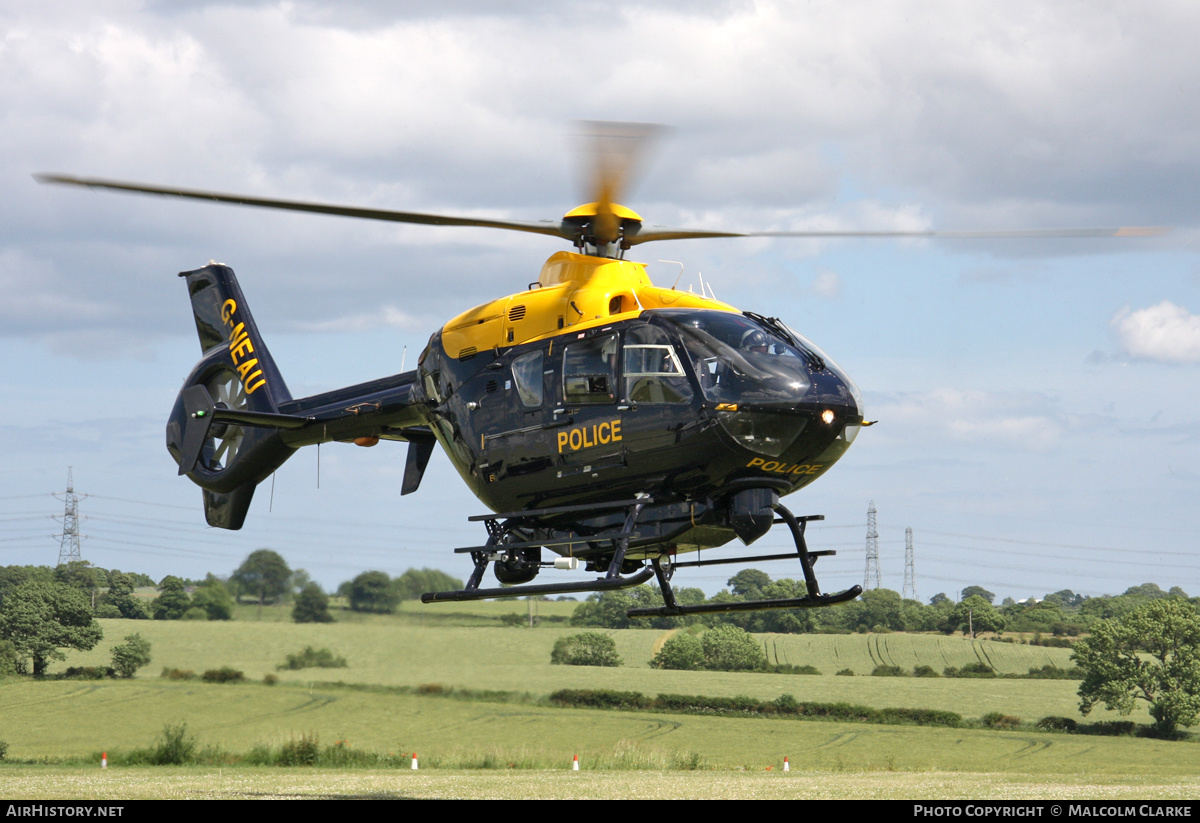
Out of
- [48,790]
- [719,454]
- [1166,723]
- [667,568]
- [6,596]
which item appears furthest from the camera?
[1166,723]

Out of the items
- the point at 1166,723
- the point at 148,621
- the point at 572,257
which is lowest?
the point at 1166,723

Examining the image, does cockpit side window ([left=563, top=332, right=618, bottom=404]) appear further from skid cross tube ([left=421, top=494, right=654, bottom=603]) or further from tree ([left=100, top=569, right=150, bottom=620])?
tree ([left=100, top=569, right=150, bottom=620])

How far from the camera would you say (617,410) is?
14.6 meters

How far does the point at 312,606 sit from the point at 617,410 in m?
21.6

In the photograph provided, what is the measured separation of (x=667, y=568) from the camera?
15820 millimetres

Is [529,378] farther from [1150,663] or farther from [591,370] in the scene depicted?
[1150,663]

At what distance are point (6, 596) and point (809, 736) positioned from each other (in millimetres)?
44284

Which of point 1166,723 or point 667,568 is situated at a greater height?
point 667,568

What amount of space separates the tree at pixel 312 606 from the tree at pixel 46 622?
1013 inches

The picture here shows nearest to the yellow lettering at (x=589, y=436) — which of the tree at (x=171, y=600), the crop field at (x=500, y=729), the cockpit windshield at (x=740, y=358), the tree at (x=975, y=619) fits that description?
the cockpit windshield at (x=740, y=358)

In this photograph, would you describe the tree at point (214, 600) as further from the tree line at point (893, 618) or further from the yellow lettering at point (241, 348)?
the tree line at point (893, 618)
